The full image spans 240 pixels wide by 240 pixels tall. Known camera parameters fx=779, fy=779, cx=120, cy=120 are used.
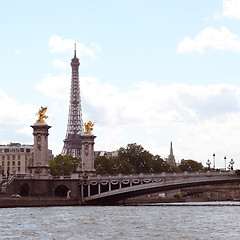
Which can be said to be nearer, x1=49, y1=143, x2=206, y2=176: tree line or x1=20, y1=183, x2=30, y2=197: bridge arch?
x1=20, y1=183, x2=30, y2=197: bridge arch

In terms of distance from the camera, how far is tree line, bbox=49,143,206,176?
149 metres

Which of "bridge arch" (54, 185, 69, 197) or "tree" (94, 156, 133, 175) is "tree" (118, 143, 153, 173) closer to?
"tree" (94, 156, 133, 175)

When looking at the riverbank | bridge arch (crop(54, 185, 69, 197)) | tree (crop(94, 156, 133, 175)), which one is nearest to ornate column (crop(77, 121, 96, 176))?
bridge arch (crop(54, 185, 69, 197))

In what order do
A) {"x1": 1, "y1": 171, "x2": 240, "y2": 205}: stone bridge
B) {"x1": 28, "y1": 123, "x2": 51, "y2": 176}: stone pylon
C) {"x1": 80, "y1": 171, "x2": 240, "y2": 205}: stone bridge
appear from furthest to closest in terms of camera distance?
1. {"x1": 28, "y1": 123, "x2": 51, "y2": 176}: stone pylon
2. {"x1": 1, "y1": 171, "x2": 240, "y2": 205}: stone bridge
3. {"x1": 80, "y1": 171, "x2": 240, "y2": 205}: stone bridge

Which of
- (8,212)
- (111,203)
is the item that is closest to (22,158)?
(111,203)

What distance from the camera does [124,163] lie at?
15650cm

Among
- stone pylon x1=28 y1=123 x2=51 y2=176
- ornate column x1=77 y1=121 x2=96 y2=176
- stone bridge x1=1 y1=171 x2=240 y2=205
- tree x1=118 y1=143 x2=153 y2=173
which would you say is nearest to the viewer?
stone bridge x1=1 y1=171 x2=240 y2=205

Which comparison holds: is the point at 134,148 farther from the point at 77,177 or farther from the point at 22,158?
the point at 77,177

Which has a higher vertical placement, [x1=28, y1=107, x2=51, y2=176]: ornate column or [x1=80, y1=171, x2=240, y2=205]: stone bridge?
[x1=28, y1=107, x2=51, y2=176]: ornate column

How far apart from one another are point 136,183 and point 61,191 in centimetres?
1234

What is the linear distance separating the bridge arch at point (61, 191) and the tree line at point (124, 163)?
26168mm

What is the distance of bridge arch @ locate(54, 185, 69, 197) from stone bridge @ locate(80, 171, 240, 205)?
3378 millimetres

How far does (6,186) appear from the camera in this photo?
10475 centimetres

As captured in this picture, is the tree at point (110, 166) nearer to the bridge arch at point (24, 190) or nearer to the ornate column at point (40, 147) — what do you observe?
the ornate column at point (40, 147)
